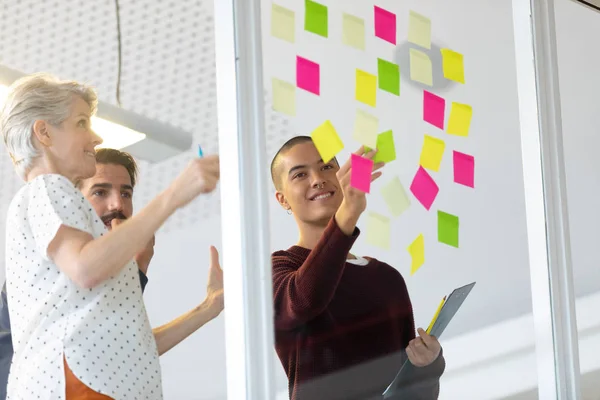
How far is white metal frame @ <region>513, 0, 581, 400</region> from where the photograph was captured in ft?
7.47

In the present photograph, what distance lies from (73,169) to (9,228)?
152 mm

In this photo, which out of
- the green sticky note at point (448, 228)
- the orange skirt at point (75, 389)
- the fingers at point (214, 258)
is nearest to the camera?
the orange skirt at point (75, 389)

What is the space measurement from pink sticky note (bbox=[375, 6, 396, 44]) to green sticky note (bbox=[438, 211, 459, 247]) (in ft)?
1.39

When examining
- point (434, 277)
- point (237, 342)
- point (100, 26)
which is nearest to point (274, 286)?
point (237, 342)

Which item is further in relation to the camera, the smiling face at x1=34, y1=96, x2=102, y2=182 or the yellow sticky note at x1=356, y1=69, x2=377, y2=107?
the yellow sticky note at x1=356, y1=69, x2=377, y2=107

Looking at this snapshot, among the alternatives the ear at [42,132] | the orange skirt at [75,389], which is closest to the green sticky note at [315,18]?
the ear at [42,132]

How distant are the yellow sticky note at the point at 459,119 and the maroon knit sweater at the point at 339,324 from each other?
16.2 inches

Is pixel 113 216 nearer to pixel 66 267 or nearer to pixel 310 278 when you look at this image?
pixel 66 267

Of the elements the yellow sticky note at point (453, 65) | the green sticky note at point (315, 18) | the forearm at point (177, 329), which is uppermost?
the yellow sticky note at point (453, 65)

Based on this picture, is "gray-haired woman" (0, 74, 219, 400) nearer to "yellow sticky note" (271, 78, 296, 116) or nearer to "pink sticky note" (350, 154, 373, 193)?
"yellow sticky note" (271, 78, 296, 116)

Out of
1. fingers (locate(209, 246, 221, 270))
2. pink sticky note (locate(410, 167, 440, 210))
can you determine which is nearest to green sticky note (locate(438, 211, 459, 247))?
pink sticky note (locate(410, 167, 440, 210))

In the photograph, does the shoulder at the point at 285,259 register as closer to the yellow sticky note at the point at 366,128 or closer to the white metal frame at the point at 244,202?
the white metal frame at the point at 244,202

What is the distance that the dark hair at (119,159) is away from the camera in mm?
1621

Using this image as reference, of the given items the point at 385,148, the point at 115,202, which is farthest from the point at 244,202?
the point at 385,148
